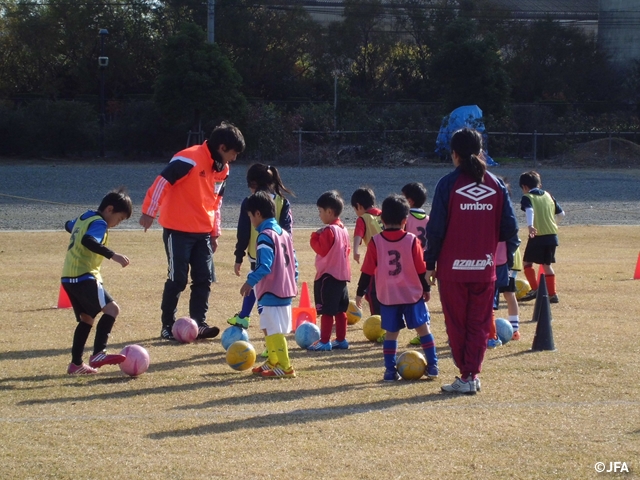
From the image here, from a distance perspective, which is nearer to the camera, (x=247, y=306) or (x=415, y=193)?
(x=415, y=193)

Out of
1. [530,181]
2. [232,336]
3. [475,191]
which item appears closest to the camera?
[475,191]

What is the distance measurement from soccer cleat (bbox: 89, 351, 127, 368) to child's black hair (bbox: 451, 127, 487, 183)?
313 cm

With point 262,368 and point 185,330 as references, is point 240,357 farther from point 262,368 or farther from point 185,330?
point 185,330

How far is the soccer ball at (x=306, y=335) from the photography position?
8148 millimetres

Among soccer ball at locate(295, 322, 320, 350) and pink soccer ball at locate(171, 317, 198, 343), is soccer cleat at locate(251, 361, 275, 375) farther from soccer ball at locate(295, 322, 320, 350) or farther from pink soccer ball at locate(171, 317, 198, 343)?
pink soccer ball at locate(171, 317, 198, 343)

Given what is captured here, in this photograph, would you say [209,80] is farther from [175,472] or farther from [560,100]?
[175,472]

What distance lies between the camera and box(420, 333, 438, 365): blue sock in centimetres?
682

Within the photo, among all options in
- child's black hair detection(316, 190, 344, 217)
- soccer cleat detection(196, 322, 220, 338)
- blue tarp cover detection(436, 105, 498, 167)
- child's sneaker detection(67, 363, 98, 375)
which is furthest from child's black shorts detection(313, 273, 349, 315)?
blue tarp cover detection(436, 105, 498, 167)

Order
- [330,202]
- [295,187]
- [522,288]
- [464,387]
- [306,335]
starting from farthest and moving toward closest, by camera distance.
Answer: [295,187] → [522,288] → [306,335] → [330,202] → [464,387]

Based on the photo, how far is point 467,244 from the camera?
20.3 feet

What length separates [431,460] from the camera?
16.0ft

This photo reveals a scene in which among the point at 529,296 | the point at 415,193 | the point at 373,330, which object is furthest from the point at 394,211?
the point at 529,296

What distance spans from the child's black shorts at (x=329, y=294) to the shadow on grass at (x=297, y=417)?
6.56 feet

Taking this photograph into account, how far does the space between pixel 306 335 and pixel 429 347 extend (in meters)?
1.64
